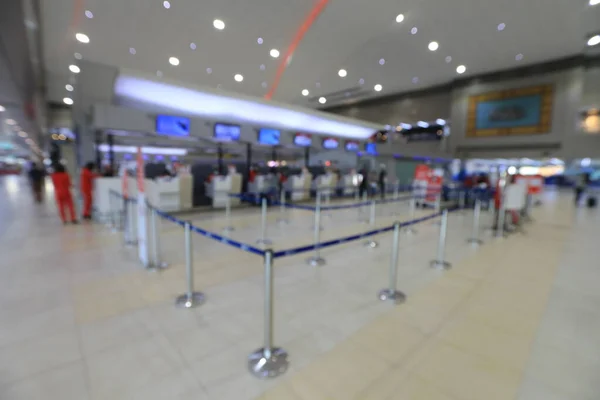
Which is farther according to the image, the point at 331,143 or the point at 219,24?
the point at 331,143

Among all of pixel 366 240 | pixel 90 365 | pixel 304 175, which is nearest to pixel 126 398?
pixel 90 365

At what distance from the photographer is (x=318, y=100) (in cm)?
1891

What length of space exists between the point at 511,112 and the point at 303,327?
1816 centimetres

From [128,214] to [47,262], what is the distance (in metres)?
1.26

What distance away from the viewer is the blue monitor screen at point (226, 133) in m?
8.91

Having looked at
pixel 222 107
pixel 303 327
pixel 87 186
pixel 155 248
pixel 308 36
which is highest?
pixel 308 36

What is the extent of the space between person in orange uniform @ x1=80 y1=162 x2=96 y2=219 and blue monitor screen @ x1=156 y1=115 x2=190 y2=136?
Result: 1.99m

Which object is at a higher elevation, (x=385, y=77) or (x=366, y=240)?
(x=385, y=77)

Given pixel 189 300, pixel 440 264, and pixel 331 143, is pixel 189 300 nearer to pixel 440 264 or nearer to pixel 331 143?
pixel 440 264

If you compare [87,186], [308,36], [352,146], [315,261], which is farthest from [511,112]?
[87,186]

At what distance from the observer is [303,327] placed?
2455 millimetres

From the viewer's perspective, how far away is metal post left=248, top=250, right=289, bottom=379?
190 centimetres

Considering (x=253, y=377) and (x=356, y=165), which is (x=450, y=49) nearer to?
(x=356, y=165)

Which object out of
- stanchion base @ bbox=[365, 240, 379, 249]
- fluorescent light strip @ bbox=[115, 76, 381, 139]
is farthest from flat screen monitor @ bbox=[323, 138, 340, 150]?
stanchion base @ bbox=[365, 240, 379, 249]
